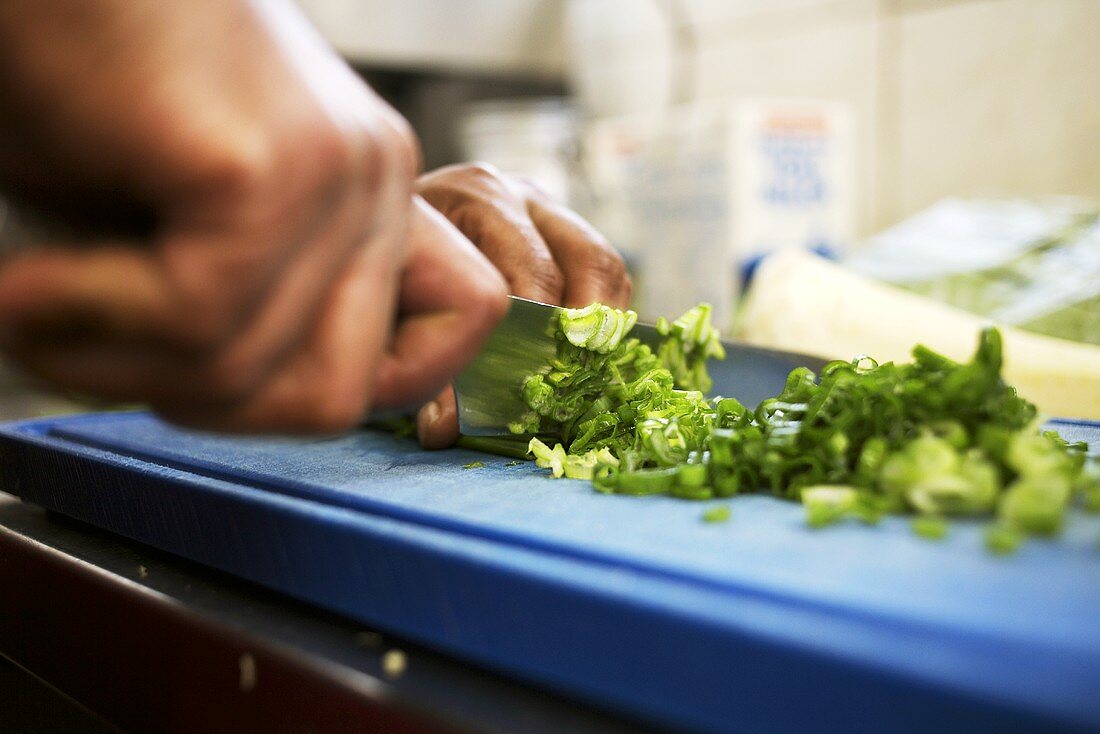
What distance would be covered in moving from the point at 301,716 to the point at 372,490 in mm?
232

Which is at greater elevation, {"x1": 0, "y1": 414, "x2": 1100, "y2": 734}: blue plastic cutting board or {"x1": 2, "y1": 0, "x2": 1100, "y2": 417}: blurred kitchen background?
{"x1": 2, "y1": 0, "x2": 1100, "y2": 417}: blurred kitchen background

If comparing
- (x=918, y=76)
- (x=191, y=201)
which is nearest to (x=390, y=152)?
(x=191, y=201)

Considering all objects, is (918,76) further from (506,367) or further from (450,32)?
(506,367)

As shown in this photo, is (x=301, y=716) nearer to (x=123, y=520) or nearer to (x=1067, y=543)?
(x=123, y=520)

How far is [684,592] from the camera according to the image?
550 mm

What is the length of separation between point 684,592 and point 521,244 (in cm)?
70

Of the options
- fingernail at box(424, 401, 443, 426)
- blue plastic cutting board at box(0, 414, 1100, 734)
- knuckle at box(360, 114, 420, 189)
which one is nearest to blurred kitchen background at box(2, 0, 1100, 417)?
fingernail at box(424, 401, 443, 426)

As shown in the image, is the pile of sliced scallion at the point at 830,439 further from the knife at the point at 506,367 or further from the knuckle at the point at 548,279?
the knuckle at the point at 548,279

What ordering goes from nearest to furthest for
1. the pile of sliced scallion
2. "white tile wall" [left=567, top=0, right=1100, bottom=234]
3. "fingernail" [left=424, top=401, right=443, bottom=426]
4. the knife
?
1. the pile of sliced scallion
2. the knife
3. "fingernail" [left=424, top=401, right=443, bottom=426]
4. "white tile wall" [left=567, top=0, right=1100, bottom=234]

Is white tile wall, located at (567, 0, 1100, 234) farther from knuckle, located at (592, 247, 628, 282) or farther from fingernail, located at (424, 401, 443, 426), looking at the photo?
fingernail, located at (424, 401, 443, 426)

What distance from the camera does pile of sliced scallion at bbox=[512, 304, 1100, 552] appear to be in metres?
0.65

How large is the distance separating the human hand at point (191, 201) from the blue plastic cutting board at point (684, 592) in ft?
0.64

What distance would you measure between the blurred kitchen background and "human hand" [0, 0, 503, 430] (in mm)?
1859

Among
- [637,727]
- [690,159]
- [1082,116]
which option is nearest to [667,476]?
[637,727]
